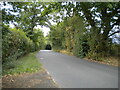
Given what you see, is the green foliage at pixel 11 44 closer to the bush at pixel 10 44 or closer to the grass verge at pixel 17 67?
the bush at pixel 10 44

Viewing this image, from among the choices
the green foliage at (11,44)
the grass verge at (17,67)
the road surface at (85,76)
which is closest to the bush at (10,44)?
the green foliage at (11,44)

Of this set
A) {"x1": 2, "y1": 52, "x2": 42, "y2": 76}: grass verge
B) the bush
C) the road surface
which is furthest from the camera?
{"x1": 2, "y1": 52, "x2": 42, "y2": 76}: grass verge

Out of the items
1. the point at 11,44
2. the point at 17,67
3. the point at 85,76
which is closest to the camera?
the point at 85,76

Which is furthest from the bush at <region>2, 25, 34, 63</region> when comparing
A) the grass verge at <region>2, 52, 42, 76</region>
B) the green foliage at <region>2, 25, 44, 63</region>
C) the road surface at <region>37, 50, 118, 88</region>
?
the road surface at <region>37, 50, 118, 88</region>

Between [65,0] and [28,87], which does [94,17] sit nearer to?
[65,0]

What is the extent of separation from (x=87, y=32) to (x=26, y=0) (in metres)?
8.27

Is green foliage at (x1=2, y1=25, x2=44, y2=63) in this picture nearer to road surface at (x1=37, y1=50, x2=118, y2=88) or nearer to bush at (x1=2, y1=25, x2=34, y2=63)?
bush at (x1=2, y1=25, x2=34, y2=63)

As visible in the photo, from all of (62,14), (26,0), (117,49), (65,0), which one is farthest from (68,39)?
(26,0)

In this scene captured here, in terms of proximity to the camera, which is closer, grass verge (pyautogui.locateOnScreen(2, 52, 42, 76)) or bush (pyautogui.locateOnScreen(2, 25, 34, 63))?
bush (pyautogui.locateOnScreen(2, 25, 34, 63))

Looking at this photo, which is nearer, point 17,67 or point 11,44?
point 17,67

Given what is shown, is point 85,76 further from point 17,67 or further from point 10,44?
point 10,44

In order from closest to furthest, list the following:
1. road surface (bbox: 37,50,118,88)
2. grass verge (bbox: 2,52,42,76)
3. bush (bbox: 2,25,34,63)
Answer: road surface (bbox: 37,50,118,88) → bush (bbox: 2,25,34,63) → grass verge (bbox: 2,52,42,76)

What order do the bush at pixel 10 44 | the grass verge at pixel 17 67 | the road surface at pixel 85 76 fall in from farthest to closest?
the grass verge at pixel 17 67 < the bush at pixel 10 44 < the road surface at pixel 85 76

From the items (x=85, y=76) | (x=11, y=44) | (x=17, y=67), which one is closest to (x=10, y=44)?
(x=11, y=44)
